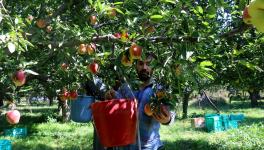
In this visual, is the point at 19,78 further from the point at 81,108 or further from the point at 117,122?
the point at 81,108

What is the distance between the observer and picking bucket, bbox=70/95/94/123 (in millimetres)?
4215

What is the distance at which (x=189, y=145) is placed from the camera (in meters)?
7.96

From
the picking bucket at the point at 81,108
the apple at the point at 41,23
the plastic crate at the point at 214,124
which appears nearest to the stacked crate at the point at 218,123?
the plastic crate at the point at 214,124

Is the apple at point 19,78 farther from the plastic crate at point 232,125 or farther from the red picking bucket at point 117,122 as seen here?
the plastic crate at point 232,125

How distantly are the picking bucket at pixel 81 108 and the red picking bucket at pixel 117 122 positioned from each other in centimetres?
177

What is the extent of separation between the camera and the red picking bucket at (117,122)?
94.9 inches

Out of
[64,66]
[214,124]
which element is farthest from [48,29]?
[214,124]

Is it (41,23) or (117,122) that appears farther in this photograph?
(41,23)

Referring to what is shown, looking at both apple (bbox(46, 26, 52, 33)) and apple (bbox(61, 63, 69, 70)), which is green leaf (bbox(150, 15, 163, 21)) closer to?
apple (bbox(46, 26, 52, 33))

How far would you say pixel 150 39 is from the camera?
75.7 inches

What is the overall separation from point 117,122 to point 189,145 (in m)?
5.78

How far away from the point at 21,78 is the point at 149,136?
1410 mm

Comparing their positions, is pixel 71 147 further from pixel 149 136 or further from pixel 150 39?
pixel 150 39

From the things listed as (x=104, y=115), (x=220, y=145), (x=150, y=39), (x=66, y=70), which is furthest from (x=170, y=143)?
(x=150, y=39)
